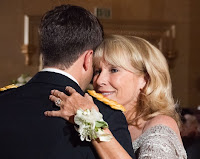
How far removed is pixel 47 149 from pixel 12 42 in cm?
554

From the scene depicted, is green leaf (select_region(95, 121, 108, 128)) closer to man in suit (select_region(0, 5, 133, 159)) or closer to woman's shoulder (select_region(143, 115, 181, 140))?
man in suit (select_region(0, 5, 133, 159))

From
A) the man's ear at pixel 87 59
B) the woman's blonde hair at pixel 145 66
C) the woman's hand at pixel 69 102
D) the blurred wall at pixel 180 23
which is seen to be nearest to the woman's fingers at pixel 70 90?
the woman's hand at pixel 69 102

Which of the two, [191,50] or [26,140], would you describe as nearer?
[26,140]

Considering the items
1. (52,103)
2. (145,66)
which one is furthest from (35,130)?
(145,66)

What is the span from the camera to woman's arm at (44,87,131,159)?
1601 millimetres

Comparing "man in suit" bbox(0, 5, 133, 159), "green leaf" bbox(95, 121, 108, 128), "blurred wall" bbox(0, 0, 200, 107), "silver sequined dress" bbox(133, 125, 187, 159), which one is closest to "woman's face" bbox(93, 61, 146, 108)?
"silver sequined dress" bbox(133, 125, 187, 159)

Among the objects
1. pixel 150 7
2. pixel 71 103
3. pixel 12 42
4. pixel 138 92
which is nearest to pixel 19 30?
pixel 12 42

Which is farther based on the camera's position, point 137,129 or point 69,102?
point 137,129

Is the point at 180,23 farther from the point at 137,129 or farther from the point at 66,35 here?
the point at 66,35

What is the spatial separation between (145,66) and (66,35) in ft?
2.67

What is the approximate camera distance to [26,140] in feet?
4.98

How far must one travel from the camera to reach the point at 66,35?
66.3 inches

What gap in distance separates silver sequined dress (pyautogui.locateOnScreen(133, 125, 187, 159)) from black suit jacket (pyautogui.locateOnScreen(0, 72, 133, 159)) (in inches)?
16.7

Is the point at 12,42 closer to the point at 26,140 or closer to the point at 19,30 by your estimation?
the point at 19,30
